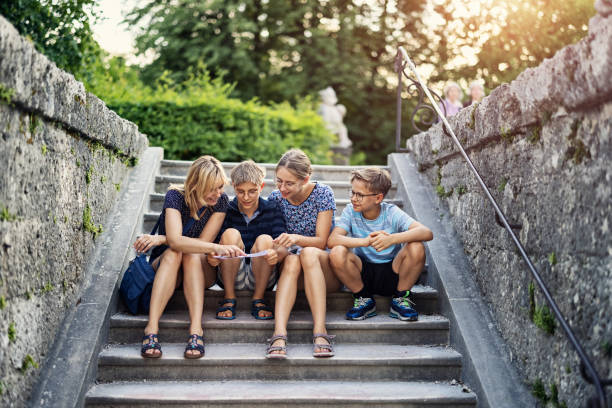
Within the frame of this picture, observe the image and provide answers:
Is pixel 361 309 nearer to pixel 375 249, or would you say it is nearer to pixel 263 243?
pixel 375 249

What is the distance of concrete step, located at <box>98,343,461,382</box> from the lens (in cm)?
293

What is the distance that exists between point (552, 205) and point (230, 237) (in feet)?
5.48

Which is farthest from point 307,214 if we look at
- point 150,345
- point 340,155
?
point 340,155

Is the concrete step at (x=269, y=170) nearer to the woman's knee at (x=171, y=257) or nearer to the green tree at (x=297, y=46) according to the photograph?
the woman's knee at (x=171, y=257)

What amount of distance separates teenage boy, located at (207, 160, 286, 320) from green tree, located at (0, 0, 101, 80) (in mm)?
3403

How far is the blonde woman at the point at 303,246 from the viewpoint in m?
3.03

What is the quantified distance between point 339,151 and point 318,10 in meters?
5.50

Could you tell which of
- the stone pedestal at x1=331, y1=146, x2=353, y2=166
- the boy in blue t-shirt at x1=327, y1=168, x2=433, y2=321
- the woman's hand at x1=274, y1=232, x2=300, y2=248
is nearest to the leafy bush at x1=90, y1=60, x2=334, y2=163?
the stone pedestal at x1=331, y1=146, x2=353, y2=166

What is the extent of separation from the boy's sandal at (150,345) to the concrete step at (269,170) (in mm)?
2180

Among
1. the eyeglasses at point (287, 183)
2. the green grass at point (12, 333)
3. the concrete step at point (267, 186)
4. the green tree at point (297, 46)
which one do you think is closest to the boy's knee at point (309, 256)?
the eyeglasses at point (287, 183)

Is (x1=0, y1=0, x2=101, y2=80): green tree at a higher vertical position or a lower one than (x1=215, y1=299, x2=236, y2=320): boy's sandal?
higher

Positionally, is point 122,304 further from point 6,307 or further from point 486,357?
point 486,357

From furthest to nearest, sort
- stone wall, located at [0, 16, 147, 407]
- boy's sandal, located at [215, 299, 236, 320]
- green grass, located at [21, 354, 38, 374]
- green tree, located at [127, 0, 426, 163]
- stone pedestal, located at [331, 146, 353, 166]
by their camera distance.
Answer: green tree, located at [127, 0, 426, 163]
stone pedestal, located at [331, 146, 353, 166]
boy's sandal, located at [215, 299, 236, 320]
green grass, located at [21, 354, 38, 374]
stone wall, located at [0, 16, 147, 407]

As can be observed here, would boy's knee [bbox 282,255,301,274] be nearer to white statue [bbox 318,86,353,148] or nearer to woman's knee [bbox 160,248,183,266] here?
woman's knee [bbox 160,248,183,266]
